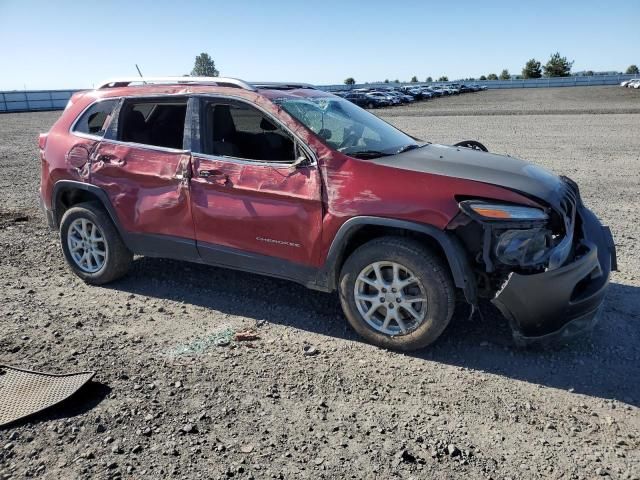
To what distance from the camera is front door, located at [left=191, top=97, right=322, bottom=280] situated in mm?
4066

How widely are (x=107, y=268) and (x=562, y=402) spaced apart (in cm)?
404

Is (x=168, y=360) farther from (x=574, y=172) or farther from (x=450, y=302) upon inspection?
(x=574, y=172)

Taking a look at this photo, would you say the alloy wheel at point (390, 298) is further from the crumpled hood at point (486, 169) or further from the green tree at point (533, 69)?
the green tree at point (533, 69)

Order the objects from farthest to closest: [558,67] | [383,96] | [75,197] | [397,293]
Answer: [558,67], [383,96], [75,197], [397,293]

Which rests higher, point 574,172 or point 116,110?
point 116,110

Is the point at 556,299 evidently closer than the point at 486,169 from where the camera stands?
Yes

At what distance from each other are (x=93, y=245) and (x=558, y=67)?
12002 cm

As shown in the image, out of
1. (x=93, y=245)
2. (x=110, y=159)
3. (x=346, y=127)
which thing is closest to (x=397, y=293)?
(x=346, y=127)

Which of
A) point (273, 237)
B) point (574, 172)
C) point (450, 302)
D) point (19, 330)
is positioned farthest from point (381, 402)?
point (574, 172)

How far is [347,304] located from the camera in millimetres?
4051

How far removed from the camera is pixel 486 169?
3936 millimetres

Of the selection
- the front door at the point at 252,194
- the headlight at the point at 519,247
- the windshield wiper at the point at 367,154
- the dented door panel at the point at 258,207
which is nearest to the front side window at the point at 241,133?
the front door at the point at 252,194

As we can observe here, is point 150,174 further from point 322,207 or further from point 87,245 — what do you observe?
point 322,207

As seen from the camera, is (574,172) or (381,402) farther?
(574,172)
